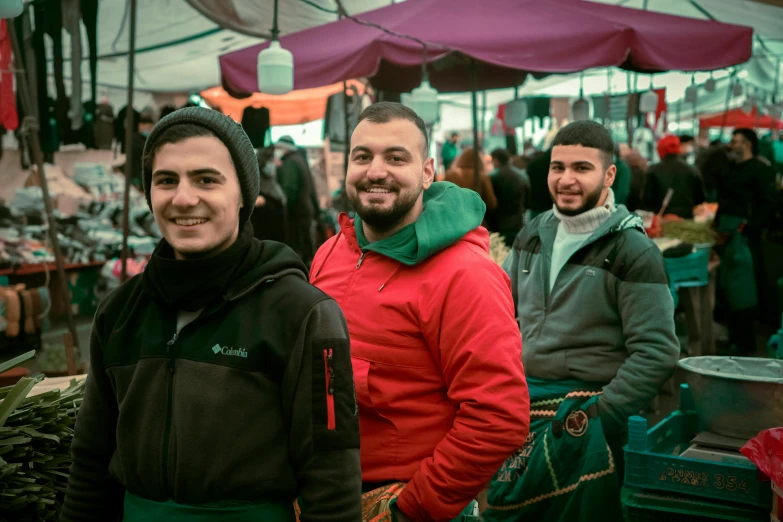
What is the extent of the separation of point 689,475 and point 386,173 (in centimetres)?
158

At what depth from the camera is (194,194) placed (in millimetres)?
1567

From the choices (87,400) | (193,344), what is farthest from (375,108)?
(87,400)

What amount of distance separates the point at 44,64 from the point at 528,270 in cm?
494

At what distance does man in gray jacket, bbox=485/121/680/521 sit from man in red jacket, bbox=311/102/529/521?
0.97 metres

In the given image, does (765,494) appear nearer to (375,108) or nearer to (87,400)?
(375,108)

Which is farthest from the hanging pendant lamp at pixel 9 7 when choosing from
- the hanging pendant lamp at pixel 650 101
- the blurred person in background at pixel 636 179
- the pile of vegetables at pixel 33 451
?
the hanging pendant lamp at pixel 650 101

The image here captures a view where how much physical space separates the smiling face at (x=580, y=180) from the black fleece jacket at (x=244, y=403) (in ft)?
5.97

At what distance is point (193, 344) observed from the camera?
156 cm

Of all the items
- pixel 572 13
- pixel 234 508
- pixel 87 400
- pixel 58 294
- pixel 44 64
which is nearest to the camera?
pixel 234 508

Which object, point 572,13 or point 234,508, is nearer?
point 234,508

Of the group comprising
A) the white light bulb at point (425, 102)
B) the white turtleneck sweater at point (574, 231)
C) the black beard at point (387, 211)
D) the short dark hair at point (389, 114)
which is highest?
the white light bulb at point (425, 102)

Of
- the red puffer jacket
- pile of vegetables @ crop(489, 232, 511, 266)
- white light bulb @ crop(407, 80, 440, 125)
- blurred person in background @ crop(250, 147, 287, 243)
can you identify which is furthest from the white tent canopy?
the red puffer jacket

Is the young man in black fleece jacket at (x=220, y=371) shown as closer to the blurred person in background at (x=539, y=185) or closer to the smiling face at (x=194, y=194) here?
the smiling face at (x=194, y=194)

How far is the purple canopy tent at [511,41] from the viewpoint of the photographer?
5305mm
